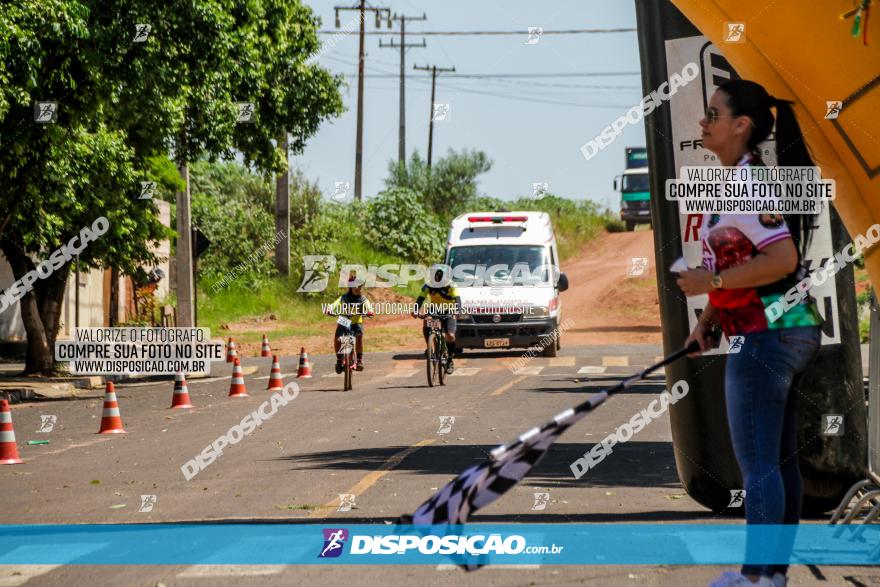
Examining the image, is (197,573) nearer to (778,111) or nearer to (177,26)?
(778,111)

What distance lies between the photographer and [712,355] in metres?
8.12

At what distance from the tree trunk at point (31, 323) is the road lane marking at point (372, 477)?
13567mm

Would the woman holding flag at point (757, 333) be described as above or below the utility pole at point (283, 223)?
below

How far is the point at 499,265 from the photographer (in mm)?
28953

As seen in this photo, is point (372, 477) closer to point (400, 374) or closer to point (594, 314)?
point (400, 374)

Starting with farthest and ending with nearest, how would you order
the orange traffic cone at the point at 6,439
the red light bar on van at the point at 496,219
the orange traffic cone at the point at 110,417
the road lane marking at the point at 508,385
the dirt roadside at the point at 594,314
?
the dirt roadside at the point at 594,314, the red light bar on van at the point at 496,219, the road lane marking at the point at 508,385, the orange traffic cone at the point at 110,417, the orange traffic cone at the point at 6,439

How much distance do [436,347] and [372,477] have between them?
38.1ft

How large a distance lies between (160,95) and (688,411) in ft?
49.0

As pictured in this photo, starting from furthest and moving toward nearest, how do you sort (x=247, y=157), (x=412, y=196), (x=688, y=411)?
(x=412, y=196), (x=247, y=157), (x=688, y=411)

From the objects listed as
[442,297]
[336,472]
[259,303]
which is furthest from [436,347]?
[259,303]

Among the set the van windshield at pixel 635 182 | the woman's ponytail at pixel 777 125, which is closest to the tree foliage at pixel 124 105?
the woman's ponytail at pixel 777 125

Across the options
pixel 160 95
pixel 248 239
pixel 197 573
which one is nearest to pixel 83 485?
pixel 197 573

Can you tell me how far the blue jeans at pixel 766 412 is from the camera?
536cm

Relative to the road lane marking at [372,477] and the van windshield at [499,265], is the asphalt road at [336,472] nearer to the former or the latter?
the road lane marking at [372,477]
